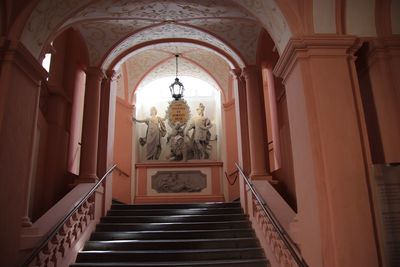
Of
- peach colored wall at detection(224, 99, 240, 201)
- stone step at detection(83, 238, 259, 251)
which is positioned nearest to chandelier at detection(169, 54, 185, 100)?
peach colored wall at detection(224, 99, 240, 201)

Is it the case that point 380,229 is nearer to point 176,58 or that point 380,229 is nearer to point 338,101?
point 338,101

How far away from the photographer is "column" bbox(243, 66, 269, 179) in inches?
273

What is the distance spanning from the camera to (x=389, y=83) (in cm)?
397

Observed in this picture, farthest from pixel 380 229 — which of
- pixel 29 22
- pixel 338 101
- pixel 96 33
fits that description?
pixel 96 33

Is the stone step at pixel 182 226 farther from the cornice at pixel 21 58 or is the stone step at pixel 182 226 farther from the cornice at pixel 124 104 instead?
the cornice at pixel 124 104

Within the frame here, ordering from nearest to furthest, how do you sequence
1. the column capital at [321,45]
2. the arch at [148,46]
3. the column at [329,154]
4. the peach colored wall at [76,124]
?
the column at [329,154] < the column capital at [321,45] < the arch at [148,46] < the peach colored wall at [76,124]

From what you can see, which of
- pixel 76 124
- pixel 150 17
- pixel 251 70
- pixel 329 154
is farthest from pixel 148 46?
pixel 329 154

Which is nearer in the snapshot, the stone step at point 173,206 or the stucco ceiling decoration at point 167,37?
the stucco ceiling decoration at point 167,37

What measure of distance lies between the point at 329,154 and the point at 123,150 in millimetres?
8126

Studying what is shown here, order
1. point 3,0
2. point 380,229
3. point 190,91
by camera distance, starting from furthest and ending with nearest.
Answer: point 190,91, point 3,0, point 380,229

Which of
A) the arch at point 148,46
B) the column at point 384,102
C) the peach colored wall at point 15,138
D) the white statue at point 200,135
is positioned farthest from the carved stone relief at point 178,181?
the column at point 384,102

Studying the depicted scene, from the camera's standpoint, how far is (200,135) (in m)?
11.5

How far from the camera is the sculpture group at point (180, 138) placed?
37.0ft

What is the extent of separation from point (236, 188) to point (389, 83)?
7.15 metres
